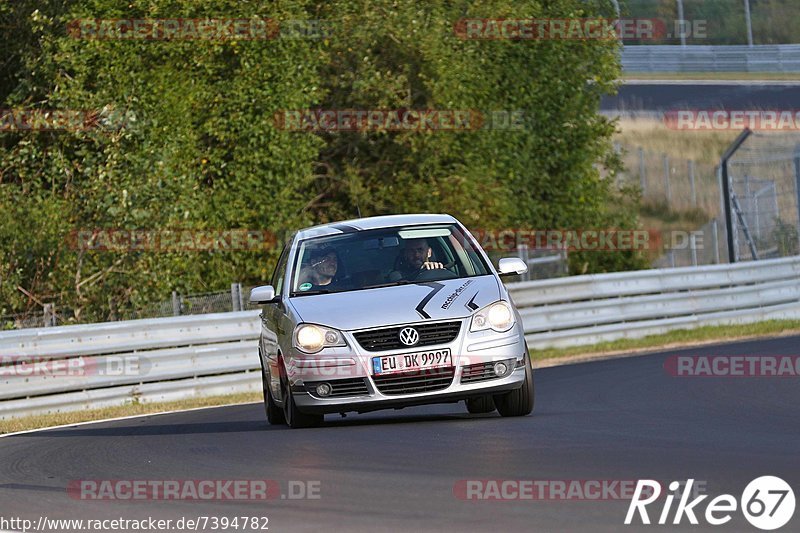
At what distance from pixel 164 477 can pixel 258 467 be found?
562 mm

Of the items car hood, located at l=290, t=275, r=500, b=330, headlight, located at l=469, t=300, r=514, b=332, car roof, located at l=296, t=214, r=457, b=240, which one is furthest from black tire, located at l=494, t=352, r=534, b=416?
car roof, located at l=296, t=214, r=457, b=240

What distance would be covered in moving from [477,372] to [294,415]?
149cm

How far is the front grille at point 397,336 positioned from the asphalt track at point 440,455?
0.59 meters

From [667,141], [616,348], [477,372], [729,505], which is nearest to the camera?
[729,505]

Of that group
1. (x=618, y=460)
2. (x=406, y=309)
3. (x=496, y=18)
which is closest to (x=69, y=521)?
(x=618, y=460)

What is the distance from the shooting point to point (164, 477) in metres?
9.36

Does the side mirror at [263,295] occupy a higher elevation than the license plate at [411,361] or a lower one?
higher

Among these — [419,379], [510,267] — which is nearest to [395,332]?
[419,379]

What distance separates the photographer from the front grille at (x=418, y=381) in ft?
36.5

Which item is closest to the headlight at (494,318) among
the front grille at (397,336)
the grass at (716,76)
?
the front grille at (397,336)

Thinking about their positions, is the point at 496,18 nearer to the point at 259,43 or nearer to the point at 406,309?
the point at 259,43

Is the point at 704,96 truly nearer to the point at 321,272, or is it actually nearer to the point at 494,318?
the point at 321,272

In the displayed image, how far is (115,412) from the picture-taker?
1700 centimetres

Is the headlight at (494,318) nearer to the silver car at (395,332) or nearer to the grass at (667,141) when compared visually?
the silver car at (395,332)
